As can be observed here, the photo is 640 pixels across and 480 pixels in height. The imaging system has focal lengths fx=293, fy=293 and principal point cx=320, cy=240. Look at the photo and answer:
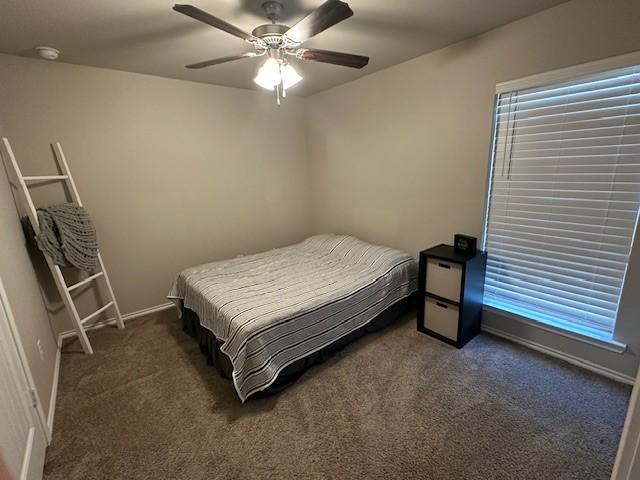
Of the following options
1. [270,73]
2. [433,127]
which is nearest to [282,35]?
[270,73]

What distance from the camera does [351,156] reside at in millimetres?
3402

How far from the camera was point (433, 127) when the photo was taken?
8.49 ft

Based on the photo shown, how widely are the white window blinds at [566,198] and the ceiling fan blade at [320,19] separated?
152 cm

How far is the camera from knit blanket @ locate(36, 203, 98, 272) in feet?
7.41

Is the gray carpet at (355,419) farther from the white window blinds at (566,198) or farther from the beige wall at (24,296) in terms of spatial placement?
the white window blinds at (566,198)

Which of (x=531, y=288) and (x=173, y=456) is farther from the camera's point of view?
(x=531, y=288)

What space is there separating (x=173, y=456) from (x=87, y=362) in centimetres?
133

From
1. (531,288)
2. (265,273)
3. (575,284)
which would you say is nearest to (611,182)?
(575,284)

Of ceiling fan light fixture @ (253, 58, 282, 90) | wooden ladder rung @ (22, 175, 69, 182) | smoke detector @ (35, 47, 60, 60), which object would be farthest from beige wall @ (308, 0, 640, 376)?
wooden ladder rung @ (22, 175, 69, 182)

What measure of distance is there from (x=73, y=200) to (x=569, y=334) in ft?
13.3

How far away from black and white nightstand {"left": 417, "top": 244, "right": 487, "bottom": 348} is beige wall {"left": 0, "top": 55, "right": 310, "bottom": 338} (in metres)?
2.10

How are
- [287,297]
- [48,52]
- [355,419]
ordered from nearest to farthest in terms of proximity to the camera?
[355,419] < [48,52] < [287,297]

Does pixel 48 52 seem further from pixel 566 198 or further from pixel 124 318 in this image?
pixel 566 198

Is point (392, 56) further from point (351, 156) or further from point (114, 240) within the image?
point (114, 240)
